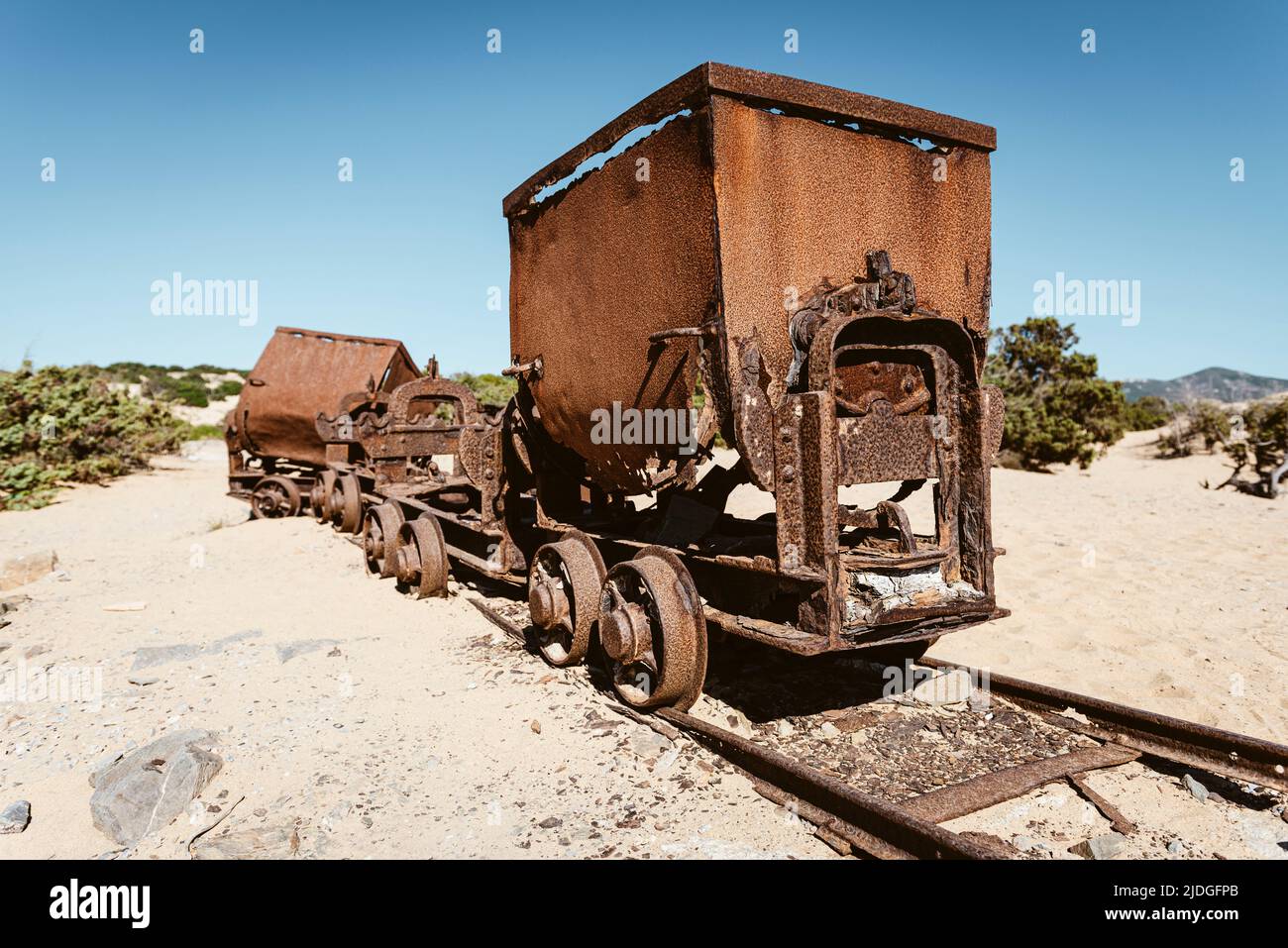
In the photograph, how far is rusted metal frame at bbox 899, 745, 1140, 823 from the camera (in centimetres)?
317

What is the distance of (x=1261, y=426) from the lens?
14.2 meters

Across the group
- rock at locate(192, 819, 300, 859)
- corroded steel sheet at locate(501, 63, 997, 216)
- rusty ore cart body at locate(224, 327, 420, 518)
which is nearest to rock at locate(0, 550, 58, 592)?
rusty ore cart body at locate(224, 327, 420, 518)

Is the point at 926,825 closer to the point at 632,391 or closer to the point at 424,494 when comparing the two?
the point at 632,391

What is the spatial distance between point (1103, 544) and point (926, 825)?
724 centimetres

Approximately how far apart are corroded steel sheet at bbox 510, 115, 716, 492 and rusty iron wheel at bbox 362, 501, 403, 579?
9.30 feet

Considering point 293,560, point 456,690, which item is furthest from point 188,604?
point 456,690

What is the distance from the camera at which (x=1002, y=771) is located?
349 cm

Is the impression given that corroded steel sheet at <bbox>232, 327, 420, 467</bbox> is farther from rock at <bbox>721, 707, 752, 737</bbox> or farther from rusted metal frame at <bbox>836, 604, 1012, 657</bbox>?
rusted metal frame at <bbox>836, 604, 1012, 657</bbox>

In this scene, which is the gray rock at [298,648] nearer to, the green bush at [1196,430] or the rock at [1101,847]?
the rock at [1101,847]

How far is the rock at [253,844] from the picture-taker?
119 inches

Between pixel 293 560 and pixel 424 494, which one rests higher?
pixel 424 494

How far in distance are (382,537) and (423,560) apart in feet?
3.46
